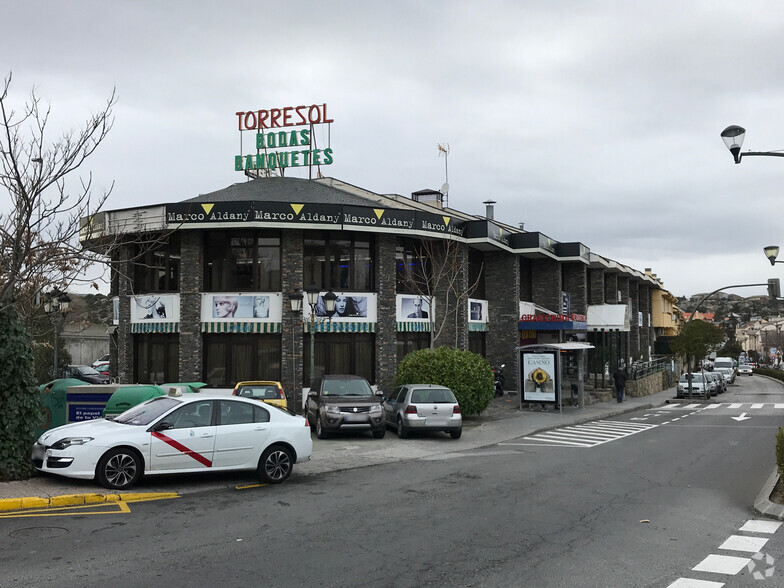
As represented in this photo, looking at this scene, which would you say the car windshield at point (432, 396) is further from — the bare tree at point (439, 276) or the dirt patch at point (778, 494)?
the dirt patch at point (778, 494)

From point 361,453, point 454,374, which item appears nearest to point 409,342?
point 454,374

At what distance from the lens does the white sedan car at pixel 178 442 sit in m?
10.5

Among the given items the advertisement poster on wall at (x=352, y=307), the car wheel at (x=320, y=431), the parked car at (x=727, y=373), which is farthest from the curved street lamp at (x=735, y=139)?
the parked car at (x=727, y=373)

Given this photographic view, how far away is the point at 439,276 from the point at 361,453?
12.4 metres

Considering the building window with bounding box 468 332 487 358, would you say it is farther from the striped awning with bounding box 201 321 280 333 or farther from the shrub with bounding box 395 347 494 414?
the striped awning with bounding box 201 321 280 333

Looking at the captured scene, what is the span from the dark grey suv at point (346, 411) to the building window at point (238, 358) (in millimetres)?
6373

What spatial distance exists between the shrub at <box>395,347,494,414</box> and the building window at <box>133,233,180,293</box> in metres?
9.30

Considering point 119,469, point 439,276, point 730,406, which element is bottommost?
point 730,406

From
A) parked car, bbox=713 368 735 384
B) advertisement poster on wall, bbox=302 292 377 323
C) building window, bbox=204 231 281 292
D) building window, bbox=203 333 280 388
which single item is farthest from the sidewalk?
parked car, bbox=713 368 735 384

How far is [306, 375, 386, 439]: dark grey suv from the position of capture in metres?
17.6

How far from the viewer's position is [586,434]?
832 inches

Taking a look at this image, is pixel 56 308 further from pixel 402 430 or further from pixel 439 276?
pixel 439 276

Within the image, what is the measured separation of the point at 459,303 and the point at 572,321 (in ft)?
21.7

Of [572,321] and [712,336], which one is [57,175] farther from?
[712,336]
